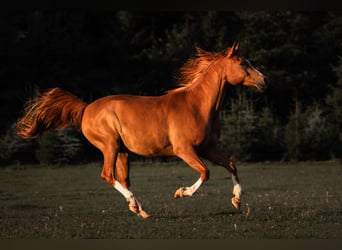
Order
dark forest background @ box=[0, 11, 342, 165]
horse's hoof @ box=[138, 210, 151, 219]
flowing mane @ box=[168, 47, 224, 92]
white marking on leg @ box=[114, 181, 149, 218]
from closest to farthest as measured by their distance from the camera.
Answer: white marking on leg @ box=[114, 181, 149, 218]
horse's hoof @ box=[138, 210, 151, 219]
flowing mane @ box=[168, 47, 224, 92]
dark forest background @ box=[0, 11, 342, 165]

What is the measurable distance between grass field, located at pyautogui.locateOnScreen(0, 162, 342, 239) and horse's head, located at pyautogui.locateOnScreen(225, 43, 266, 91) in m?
1.81

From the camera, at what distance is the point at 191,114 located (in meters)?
10.4

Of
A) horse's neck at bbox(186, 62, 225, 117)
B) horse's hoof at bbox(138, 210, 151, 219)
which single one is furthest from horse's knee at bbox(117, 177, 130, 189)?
horse's neck at bbox(186, 62, 225, 117)

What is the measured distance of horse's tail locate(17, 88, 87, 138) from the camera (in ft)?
36.3

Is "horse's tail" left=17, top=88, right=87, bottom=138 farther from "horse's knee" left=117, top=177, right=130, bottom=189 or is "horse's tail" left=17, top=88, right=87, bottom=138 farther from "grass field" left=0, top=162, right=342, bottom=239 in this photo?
"grass field" left=0, top=162, right=342, bottom=239

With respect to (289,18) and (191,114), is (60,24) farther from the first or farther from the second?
(191,114)

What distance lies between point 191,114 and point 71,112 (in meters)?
1.86

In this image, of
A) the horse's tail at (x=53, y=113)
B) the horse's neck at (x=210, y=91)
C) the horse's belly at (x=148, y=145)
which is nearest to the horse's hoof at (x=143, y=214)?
the horse's belly at (x=148, y=145)

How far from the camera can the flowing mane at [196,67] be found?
36.0 feet

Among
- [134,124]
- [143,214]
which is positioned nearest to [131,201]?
[143,214]

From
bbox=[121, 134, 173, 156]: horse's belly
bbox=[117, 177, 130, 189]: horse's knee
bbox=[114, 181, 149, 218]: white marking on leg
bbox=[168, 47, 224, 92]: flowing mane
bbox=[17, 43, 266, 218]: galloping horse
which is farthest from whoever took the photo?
bbox=[168, 47, 224, 92]: flowing mane

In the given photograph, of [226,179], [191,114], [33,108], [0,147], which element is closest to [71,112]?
[33,108]

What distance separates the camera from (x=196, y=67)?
1116 centimetres

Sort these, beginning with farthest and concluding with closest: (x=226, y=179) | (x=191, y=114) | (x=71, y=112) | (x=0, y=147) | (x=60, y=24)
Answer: (x=60, y=24) → (x=0, y=147) → (x=226, y=179) → (x=71, y=112) → (x=191, y=114)
